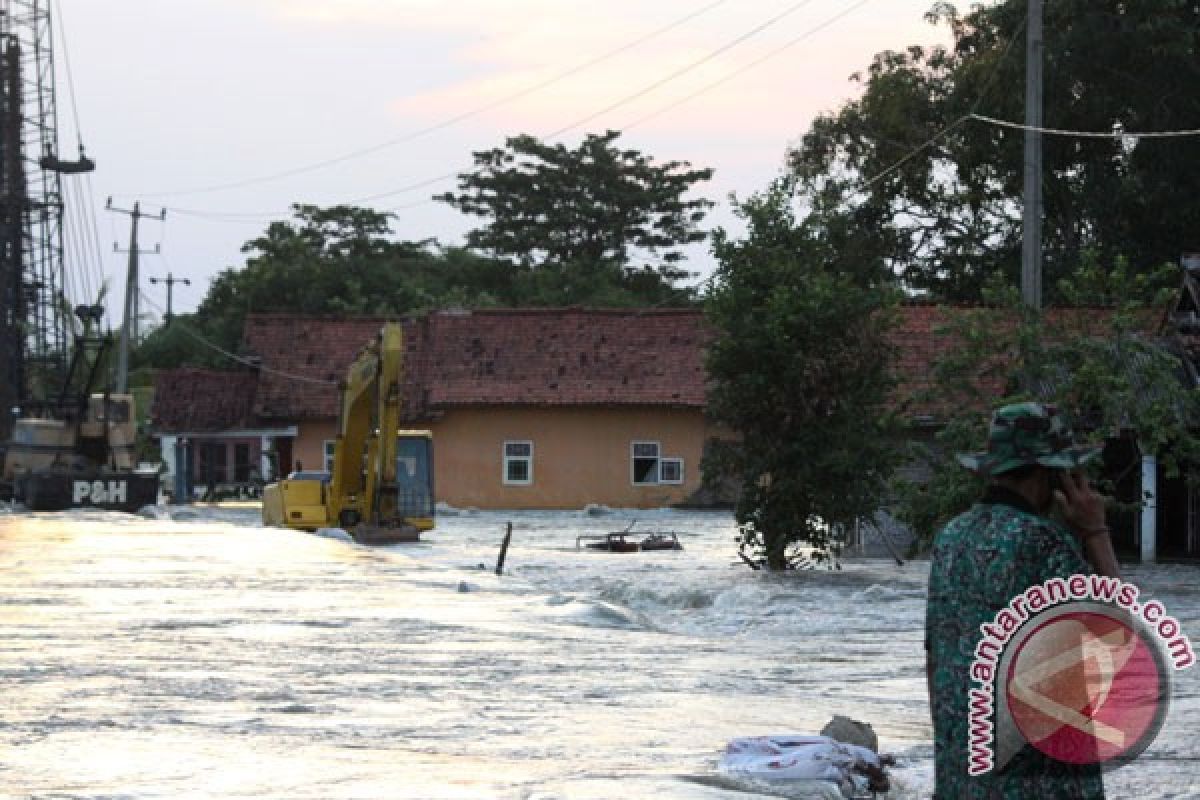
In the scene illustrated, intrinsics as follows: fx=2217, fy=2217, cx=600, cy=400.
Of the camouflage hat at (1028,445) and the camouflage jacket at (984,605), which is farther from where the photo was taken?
the camouflage hat at (1028,445)

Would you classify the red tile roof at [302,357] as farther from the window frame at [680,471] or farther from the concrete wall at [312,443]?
the window frame at [680,471]

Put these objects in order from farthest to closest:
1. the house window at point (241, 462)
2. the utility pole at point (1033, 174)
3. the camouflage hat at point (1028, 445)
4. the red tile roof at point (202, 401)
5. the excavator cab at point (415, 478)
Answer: the house window at point (241, 462) → the red tile roof at point (202, 401) → the excavator cab at point (415, 478) → the utility pole at point (1033, 174) → the camouflage hat at point (1028, 445)

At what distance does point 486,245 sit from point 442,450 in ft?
88.7

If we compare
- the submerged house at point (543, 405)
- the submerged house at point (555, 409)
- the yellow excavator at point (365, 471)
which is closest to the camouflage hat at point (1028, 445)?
the yellow excavator at point (365, 471)

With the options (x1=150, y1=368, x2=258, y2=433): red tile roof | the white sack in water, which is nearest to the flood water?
the white sack in water

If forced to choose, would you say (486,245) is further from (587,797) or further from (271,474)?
(587,797)

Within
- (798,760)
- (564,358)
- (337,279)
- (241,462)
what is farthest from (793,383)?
(337,279)

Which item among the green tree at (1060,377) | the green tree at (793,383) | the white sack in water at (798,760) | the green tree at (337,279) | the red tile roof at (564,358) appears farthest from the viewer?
the green tree at (337,279)

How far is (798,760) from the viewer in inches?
420

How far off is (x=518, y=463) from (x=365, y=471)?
2081cm

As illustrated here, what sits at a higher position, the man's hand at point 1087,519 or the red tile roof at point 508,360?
the red tile roof at point 508,360

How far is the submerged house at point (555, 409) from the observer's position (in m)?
58.0

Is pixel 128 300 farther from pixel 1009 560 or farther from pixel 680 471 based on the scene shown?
pixel 1009 560

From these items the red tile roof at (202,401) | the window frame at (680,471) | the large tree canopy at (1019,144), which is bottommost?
the window frame at (680,471)
